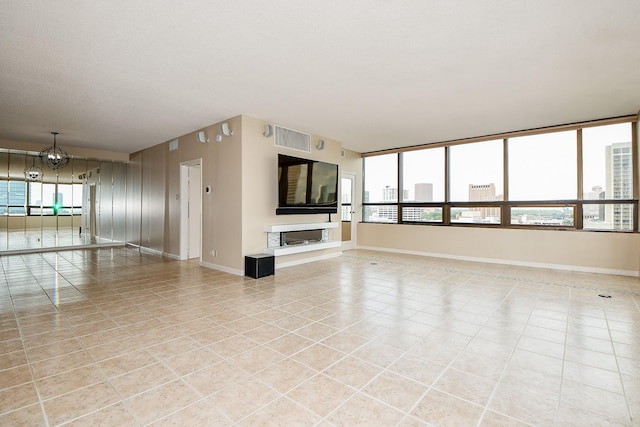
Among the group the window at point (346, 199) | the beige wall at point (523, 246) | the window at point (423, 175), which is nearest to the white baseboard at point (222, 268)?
the window at point (346, 199)

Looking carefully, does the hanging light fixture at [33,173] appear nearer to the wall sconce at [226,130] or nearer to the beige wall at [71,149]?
the beige wall at [71,149]

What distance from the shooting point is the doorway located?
274 inches

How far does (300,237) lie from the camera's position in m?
6.55

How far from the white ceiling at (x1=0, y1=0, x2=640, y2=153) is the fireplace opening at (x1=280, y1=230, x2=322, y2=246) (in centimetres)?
224

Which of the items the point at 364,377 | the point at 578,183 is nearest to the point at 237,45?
the point at 364,377

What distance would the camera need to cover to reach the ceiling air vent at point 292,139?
6062mm

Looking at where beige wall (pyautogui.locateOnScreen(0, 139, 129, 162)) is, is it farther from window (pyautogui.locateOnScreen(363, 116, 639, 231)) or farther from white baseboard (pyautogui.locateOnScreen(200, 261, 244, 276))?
window (pyautogui.locateOnScreen(363, 116, 639, 231))

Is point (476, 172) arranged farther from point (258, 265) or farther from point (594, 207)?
point (258, 265)

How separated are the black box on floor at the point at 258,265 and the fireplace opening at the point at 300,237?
76cm

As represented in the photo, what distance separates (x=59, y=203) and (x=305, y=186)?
7.81 m

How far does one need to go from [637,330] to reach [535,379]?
1873 mm

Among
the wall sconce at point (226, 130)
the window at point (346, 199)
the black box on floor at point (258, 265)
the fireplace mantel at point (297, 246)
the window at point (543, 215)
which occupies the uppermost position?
the wall sconce at point (226, 130)

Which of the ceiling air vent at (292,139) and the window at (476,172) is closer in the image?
the ceiling air vent at (292,139)

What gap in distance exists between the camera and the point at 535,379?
2.16m
